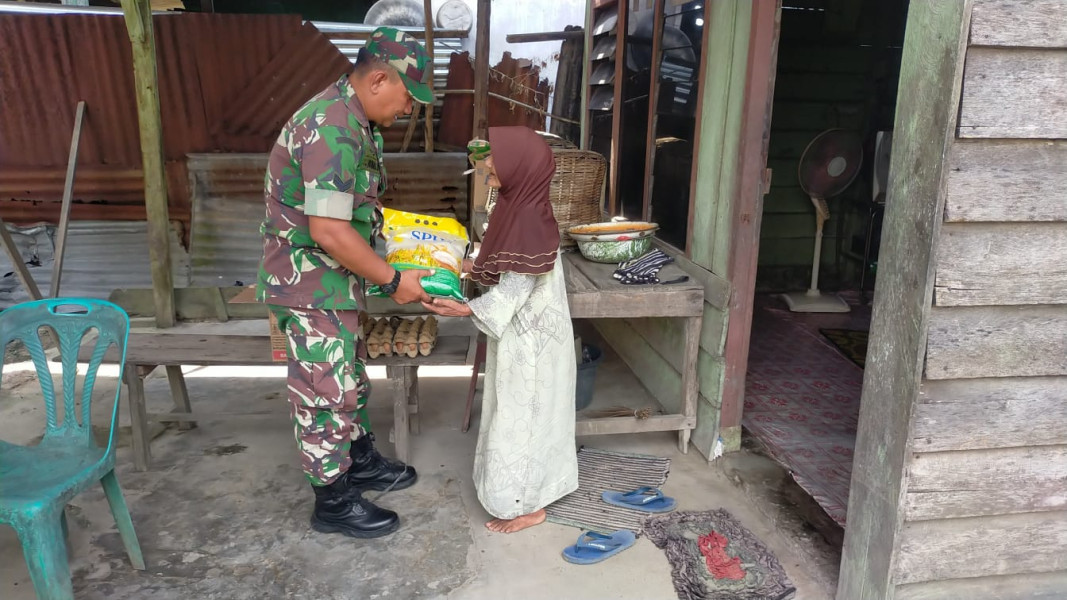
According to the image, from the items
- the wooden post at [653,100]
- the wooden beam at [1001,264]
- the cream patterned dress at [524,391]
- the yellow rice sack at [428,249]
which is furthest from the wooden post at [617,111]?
the wooden beam at [1001,264]

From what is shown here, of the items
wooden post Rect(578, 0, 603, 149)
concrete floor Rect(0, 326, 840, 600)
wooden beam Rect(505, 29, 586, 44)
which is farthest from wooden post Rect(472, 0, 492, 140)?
concrete floor Rect(0, 326, 840, 600)

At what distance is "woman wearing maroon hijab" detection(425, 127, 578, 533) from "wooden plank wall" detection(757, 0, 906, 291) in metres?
4.45

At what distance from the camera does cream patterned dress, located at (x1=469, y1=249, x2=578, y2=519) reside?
293 centimetres

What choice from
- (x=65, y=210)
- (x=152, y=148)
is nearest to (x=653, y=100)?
(x=152, y=148)

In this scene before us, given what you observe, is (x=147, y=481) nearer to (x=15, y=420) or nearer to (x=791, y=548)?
(x=15, y=420)

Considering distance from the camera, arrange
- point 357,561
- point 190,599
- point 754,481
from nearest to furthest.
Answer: point 190,599 → point 357,561 → point 754,481

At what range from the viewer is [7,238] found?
18.5 ft

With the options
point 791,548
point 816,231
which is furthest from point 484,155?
point 816,231

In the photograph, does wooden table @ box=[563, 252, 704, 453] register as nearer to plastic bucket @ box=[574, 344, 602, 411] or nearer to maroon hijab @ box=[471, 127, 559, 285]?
plastic bucket @ box=[574, 344, 602, 411]

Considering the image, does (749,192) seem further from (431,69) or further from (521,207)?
(431,69)

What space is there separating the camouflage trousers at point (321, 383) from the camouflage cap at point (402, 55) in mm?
991

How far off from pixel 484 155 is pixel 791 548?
234 centimetres

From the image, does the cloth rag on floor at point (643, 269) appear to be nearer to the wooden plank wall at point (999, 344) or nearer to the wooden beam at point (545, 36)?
the wooden plank wall at point (999, 344)

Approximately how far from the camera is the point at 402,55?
9.02ft
